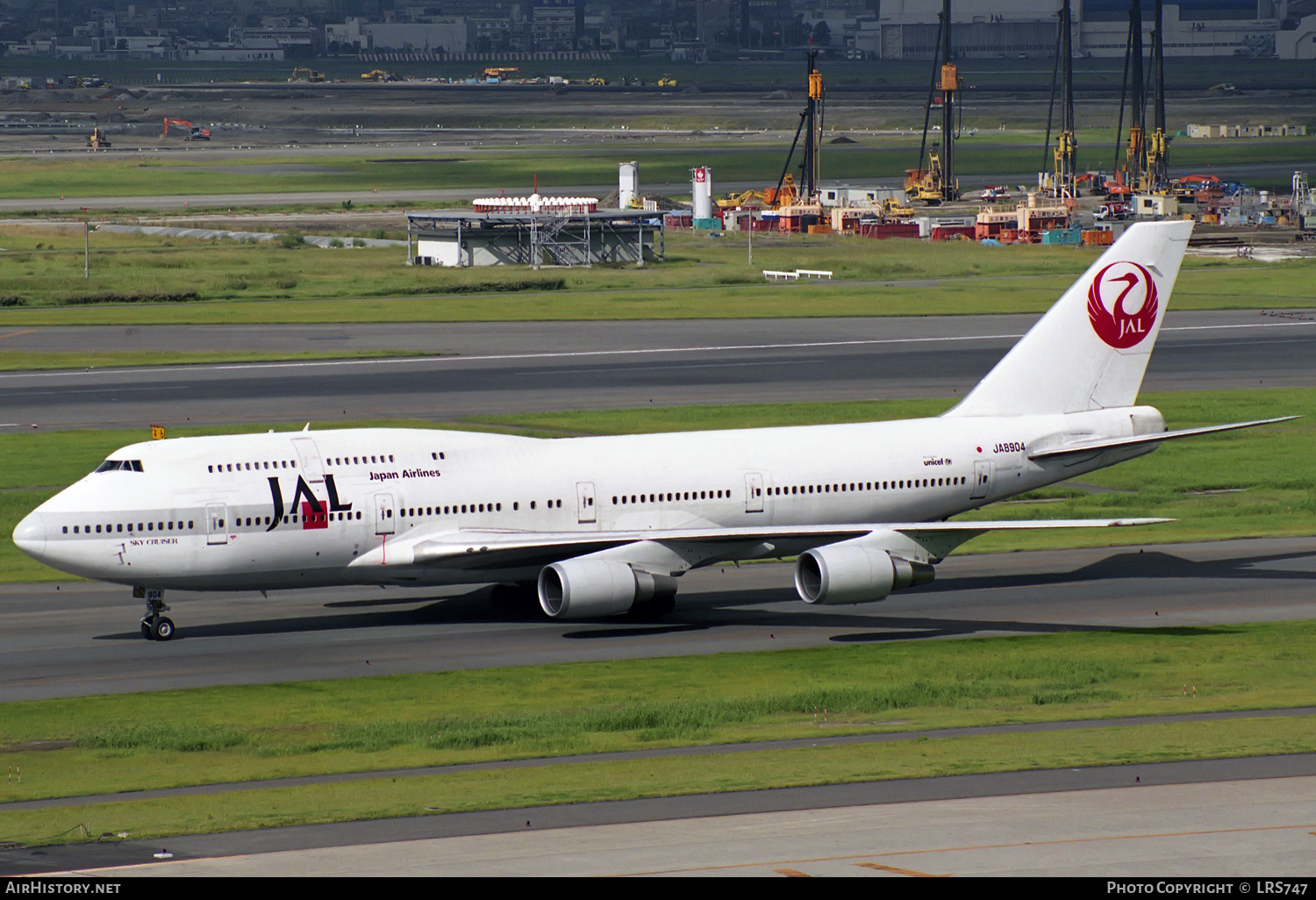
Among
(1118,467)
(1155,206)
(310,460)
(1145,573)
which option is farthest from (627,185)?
(310,460)

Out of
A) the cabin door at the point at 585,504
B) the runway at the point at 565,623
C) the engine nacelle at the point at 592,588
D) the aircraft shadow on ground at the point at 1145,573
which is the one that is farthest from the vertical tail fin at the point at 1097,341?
the engine nacelle at the point at 592,588

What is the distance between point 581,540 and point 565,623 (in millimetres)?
3047

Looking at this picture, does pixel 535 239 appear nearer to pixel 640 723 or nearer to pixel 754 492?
pixel 754 492

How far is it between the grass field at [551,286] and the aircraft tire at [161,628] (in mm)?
62558

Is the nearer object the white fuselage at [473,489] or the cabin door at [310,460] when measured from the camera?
the white fuselage at [473,489]

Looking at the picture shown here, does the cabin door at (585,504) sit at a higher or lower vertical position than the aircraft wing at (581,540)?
higher

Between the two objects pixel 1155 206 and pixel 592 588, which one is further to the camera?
pixel 1155 206

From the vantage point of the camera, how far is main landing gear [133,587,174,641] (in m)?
43.8

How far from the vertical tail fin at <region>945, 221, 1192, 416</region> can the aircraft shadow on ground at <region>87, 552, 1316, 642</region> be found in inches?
200

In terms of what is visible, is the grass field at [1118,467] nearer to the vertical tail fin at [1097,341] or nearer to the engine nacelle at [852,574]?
the vertical tail fin at [1097,341]

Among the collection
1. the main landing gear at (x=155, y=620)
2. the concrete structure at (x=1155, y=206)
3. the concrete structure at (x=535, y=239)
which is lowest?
the main landing gear at (x=155, y=620)

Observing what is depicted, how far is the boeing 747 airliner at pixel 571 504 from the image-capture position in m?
42.9

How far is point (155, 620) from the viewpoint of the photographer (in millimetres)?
43906

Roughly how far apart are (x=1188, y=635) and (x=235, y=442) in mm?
24102
